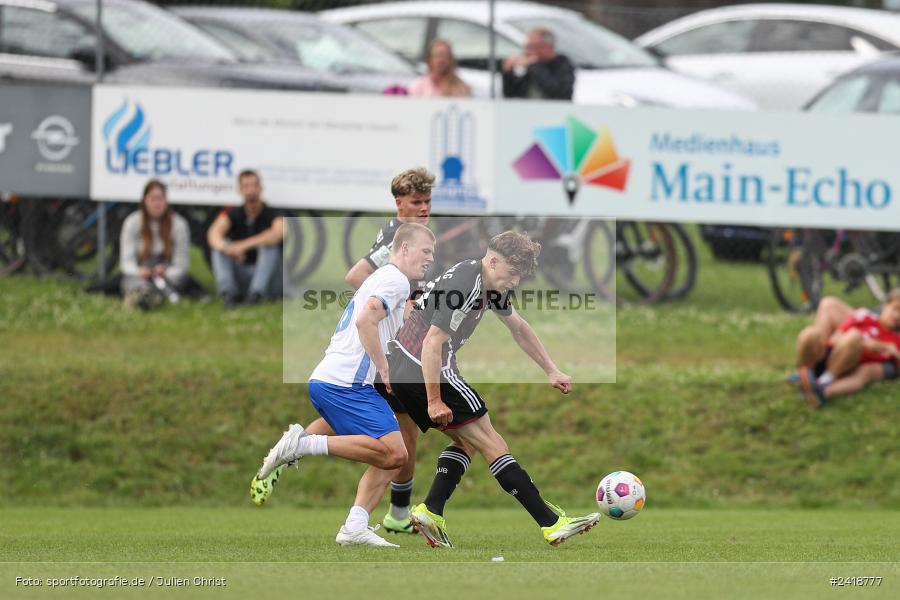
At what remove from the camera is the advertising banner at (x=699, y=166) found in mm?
17156

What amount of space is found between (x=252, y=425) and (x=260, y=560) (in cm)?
670

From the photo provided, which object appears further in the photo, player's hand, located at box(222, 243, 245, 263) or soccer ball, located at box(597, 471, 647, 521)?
player's hand, located at box(222, 243, 245, 263)

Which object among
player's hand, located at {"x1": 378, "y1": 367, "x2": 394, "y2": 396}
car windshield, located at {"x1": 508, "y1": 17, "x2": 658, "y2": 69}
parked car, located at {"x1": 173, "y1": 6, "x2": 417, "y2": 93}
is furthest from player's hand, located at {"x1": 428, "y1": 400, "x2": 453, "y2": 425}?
car windshield, located at {"x1": 508, "y1": 17, "x2": 658, "y2": 69}

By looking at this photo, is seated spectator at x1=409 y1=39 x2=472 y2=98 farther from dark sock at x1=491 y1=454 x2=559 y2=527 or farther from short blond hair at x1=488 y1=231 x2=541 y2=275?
dark sock at x1=491 y1=454 x2=559 y2=527

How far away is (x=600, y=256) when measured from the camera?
687 inches

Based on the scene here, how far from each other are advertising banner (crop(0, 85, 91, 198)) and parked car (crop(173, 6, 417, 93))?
236 centimetres

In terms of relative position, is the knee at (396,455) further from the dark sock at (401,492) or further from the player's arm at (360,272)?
the player's arm at (360,272)

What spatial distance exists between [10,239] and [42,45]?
7.26 ft

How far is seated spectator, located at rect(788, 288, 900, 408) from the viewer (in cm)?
1552

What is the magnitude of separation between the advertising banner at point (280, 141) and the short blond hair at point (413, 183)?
7.01 metres

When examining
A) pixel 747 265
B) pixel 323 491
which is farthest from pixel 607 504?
pixel 747 265

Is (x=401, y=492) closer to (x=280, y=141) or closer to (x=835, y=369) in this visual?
(x=835, y=369)

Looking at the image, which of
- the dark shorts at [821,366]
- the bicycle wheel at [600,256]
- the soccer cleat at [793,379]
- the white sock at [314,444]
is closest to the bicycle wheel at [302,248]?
the bicycle wheel at [600,256]

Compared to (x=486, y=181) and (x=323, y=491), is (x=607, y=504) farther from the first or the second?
(x=486, y=181)
